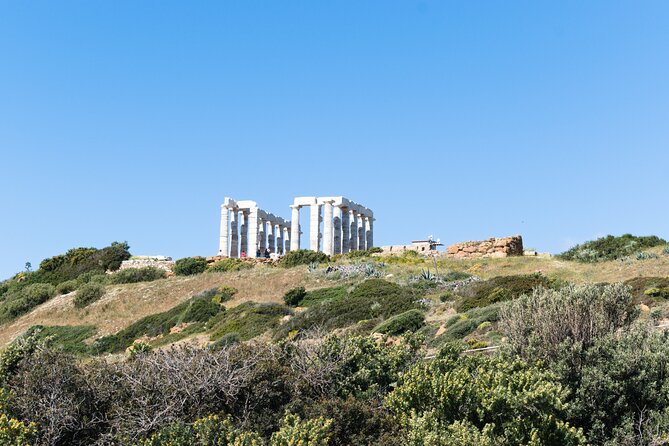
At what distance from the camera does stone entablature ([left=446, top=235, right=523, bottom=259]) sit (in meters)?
53.9

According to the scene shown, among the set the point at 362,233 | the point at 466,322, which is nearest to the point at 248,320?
the point at 466,322

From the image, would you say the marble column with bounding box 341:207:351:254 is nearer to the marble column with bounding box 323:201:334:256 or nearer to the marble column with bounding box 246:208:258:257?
the marble column with bounding box 323:201:334:256

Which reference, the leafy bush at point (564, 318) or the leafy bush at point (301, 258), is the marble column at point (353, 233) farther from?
the leafy bush at point (564, 318)

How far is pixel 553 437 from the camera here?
12.8 m

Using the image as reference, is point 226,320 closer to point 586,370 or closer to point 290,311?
point 290,311

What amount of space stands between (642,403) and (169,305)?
3498cm

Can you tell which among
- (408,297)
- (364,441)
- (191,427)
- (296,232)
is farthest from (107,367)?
(296,232)

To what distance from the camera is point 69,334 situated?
4191 centimetres

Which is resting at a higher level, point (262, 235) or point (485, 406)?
point (262, 235)

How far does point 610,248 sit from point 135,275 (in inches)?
1275

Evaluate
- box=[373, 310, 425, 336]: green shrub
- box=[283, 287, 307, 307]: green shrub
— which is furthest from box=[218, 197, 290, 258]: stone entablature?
box=[373, 310, 425, 336]: green shrub

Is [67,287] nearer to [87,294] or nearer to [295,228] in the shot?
[87,294]

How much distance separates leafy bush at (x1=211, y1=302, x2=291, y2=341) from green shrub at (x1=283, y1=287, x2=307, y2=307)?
1622mm

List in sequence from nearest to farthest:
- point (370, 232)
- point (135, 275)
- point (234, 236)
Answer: point (135, 275) → point (234, 236) → point (370, 232)
